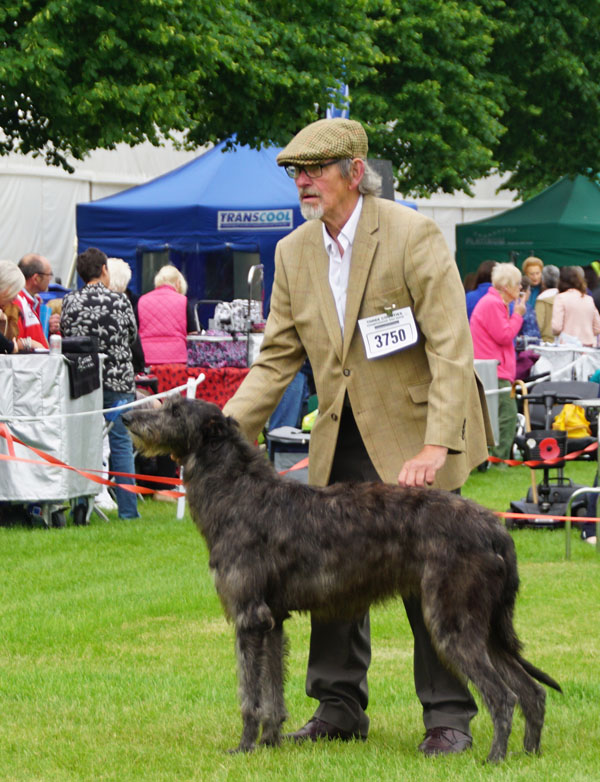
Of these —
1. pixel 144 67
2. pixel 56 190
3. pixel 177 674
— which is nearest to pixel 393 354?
pixel 177 674

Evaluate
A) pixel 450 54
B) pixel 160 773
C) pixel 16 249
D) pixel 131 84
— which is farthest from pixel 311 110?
pixel 160 773

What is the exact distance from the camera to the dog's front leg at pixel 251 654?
483 cm

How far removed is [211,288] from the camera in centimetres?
2075

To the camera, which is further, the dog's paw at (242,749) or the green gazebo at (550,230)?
the green gazebo at (550,230)

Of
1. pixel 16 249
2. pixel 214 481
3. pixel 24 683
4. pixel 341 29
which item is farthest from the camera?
pixel 16 249

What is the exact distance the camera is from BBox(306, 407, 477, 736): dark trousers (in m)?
5.07

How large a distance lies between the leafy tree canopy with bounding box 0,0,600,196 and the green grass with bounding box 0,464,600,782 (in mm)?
7549

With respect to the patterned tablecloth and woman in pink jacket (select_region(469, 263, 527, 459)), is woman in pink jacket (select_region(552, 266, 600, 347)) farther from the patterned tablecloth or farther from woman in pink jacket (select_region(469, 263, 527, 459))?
the patterned tablecloth

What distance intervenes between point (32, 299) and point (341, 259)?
7.25 meters

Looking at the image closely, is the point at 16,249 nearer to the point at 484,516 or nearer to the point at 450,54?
the point at 450,54

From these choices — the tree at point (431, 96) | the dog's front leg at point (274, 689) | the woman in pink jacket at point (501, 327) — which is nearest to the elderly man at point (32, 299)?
the woman in pink jacket at point (501, 327)

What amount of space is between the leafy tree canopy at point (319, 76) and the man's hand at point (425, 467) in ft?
37.5

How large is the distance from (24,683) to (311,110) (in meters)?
15.2

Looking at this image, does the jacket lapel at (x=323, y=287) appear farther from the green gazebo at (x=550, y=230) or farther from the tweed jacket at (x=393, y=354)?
the green gazebo at (x=550, y=230)
